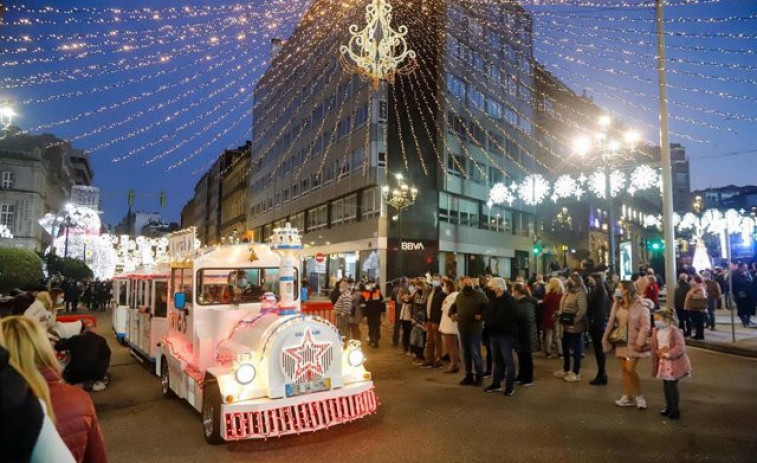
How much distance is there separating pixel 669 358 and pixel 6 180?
191 ft

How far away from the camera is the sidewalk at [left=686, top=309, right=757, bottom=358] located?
12.0 meters

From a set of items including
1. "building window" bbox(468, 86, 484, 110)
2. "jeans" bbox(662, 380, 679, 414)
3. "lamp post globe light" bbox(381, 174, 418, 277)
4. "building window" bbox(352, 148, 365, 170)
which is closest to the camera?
"jeans" bbox(662, 380, 679, 414)

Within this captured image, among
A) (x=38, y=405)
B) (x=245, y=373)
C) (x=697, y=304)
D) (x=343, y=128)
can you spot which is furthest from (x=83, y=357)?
(x=343, y=128)

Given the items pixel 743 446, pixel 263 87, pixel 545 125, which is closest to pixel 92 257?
pixel 263 87

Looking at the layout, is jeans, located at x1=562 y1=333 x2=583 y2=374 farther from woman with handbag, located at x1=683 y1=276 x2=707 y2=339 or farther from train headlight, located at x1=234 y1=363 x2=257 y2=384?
woman with handbag, located at x1=683 y1=276 x2=707 y2=339

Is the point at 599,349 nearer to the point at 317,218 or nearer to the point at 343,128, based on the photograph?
the point at 343,128

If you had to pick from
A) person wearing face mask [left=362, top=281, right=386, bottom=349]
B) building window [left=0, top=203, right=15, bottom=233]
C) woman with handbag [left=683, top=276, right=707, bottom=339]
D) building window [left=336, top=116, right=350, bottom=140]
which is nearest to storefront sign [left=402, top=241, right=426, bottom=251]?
building window [left=336, top=116, right=350, bottom=140]

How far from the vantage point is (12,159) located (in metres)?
48.4

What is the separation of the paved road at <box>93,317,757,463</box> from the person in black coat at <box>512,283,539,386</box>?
364mm

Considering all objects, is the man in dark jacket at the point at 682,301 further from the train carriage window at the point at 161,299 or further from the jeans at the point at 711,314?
the train carriage window at the point at 161,299

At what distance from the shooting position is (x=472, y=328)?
29.8 ft

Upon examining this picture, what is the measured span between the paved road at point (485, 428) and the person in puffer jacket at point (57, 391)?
10.6ft

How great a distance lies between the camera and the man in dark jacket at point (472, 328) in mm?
9031

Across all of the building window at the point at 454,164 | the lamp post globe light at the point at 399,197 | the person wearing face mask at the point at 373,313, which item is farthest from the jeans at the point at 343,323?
the building window at the point at 454,164
